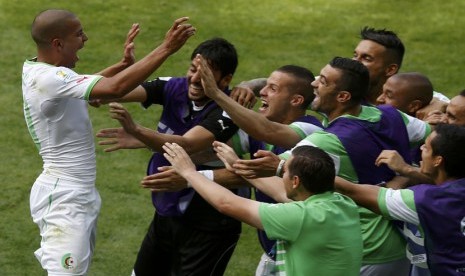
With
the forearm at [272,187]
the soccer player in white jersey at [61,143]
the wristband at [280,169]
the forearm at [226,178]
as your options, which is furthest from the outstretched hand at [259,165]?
the soccer player in white jersey at [61,143]

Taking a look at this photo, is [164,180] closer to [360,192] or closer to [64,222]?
[64,222]

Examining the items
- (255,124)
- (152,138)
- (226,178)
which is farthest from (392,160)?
(152,138)

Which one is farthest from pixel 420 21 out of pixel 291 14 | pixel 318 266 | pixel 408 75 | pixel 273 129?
pixel 318 266

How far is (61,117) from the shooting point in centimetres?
735

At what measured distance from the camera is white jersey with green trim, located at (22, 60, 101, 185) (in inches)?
281

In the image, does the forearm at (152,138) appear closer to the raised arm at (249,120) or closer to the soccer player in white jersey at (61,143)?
the soccer player in white jersey at (61,143)

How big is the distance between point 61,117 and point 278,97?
149 centimetres

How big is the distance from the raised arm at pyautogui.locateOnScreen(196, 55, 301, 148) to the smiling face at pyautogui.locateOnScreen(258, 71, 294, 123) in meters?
0.36

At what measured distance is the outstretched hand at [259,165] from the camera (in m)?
6.52

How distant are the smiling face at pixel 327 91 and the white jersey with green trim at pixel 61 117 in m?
1.46

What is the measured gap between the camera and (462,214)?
6.24 metres

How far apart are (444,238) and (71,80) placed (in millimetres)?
2620

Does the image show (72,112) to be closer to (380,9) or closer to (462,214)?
(462,214)

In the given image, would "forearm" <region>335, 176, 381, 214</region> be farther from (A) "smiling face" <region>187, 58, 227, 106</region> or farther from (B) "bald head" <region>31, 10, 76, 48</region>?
(B) "bald head" <region>31, 10, 76, 48</region>
